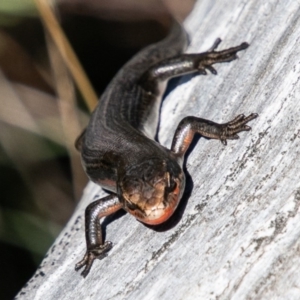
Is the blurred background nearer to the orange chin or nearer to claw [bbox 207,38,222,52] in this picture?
claw [bbox 207,38,222,52]

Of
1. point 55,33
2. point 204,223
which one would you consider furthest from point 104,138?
point 204,223

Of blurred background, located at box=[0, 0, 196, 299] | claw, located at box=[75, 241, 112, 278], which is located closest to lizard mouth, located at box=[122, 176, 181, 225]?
claw, located at box=[75, 241, 112, 278]

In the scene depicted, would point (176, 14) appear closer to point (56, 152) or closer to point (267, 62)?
point (56, 152)

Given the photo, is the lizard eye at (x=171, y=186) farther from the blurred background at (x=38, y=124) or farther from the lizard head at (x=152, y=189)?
the blurred background at (x=38, y=124)

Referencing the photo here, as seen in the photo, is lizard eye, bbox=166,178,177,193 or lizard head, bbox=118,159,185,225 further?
lizard eye, bbox=166,178,177,193

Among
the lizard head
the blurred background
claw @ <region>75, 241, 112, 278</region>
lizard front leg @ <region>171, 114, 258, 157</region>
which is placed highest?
lizard front leg @ <region>171, 114, 258, 157</region>

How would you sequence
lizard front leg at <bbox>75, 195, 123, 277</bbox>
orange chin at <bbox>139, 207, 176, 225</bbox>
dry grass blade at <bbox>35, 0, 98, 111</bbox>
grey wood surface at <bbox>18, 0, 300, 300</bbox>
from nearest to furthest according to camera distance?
1. grey wood surface at <bbox>18, 0, 300, 300</bbox>
2. orange chin at <bbox>139, 207, 176, 225</bbox>
3. lizard front leg at <bbox>75, 195, 123, 277</bbox>
4. dry grass blade at <bbox>35, 0, 98, 111</bbox>

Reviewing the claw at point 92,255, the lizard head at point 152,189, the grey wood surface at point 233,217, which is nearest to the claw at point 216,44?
the grey wood surface at point 233,217
